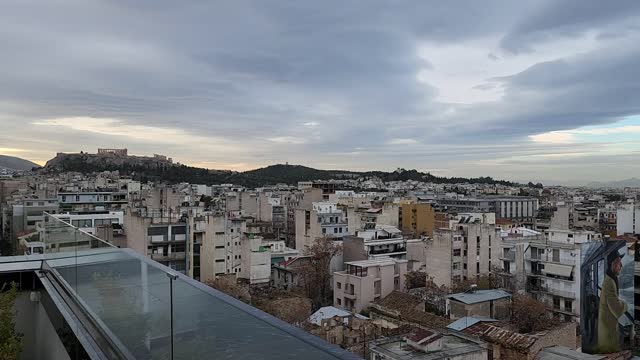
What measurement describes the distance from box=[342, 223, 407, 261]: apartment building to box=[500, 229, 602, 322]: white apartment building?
13.7 ft

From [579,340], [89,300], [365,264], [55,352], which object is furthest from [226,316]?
[365,264]

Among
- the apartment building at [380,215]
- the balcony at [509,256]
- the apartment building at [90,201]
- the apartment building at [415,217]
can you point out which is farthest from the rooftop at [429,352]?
the apartment building at [90,201]

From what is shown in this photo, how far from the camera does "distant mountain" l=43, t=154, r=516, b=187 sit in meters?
63.3

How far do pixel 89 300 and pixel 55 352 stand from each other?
744 mm

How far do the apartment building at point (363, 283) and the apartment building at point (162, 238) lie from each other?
14.4 feet

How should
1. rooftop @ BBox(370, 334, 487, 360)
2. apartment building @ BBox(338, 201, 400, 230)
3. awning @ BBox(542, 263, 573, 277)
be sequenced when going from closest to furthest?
rooftop @ BBox(370, 334, 487, 360) → awning @ BBox(542, 263, 573, 277) → apartment building @ BBox(338, 201, 400, 230)

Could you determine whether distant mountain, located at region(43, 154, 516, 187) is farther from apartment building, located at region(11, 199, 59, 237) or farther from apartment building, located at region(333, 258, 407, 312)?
apartment building, located at region(333, 258, 407, 312)

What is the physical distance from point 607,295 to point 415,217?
47.3ft

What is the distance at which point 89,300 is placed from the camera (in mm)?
2295

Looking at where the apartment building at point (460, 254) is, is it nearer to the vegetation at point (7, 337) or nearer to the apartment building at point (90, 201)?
the vegetation at point (7, 337)

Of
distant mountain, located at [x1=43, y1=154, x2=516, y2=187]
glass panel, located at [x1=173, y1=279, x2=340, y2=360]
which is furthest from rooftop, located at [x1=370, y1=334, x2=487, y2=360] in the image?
distant mountain, located at [x1=43, y1=154, x2=516, y2=187]

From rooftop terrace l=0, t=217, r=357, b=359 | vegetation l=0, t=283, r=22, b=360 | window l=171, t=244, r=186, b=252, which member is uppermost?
rooftop terrace l=0, t=217, r=357, b=359

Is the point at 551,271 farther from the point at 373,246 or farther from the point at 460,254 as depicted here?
the point at 373,246

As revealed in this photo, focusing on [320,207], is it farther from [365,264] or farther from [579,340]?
[579,340]
